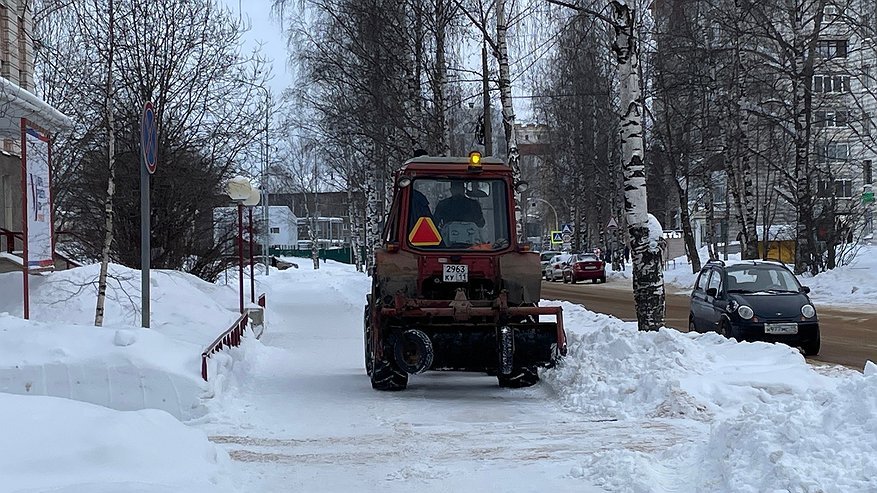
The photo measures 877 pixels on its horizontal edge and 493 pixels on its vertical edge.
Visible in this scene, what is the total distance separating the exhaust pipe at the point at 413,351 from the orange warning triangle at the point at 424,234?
1.24 metres

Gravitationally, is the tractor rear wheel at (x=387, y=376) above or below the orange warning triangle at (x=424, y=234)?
below

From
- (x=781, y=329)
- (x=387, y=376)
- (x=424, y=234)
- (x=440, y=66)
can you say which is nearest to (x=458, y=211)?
(x=424, y=234)

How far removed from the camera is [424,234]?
12156mm

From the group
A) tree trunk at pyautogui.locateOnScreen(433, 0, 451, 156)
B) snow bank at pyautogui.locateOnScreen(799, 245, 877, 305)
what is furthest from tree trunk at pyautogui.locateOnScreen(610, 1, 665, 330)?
snow bank at pyautogui.locateOnScreen(799, 245, 877, 305)

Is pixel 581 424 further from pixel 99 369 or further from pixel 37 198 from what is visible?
pixel 37 198

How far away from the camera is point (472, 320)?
38.5 ft

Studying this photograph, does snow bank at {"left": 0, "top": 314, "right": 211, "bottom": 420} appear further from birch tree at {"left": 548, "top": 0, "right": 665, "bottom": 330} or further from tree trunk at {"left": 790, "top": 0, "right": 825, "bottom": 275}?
tree trunk at {"left": 790, "top": 0, "right": 825, "bottom": 275}

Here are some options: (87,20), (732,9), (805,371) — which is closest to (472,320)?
(805,371)

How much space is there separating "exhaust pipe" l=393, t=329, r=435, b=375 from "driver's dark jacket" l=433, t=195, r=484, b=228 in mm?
1590

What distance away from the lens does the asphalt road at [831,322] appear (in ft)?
52.0

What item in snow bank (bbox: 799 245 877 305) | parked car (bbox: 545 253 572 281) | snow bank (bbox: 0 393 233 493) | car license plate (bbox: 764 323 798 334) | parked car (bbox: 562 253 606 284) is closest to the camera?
snow bank (bbox: 0 393 233 493)

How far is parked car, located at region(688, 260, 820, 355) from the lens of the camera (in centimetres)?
1580

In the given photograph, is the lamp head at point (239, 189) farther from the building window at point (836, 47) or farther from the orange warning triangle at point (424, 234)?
the building window at point (836, 47)

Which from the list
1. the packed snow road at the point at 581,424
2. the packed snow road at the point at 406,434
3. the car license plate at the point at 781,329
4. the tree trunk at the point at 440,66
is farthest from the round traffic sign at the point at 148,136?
the tree trunk at the point at 440,66
